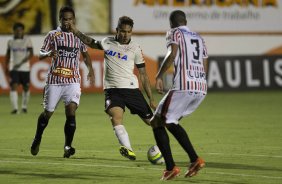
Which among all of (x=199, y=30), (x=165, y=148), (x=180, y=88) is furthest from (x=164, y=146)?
(x=199, y=30)

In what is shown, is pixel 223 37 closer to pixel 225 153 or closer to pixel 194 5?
pixel 194 5

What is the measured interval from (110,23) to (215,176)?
2192 cm

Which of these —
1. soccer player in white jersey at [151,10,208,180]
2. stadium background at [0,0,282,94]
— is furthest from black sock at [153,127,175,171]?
stadium background at [0,0,282,94]

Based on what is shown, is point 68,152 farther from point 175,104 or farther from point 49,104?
point 175,104

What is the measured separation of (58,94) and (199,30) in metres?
20.7

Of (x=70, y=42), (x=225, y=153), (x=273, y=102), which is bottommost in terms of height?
(x=273, y=102)

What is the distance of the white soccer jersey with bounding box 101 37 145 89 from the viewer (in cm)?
1368

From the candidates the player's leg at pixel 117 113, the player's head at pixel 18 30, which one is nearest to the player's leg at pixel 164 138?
the player's leg at pixel 117 113

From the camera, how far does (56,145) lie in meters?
15.6

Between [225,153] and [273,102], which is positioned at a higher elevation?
[225,153]

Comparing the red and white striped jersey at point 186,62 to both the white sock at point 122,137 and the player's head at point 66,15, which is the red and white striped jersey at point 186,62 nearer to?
the white sock at point 122,137

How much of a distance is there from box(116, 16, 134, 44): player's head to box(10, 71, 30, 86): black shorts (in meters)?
10.7

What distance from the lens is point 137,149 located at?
15.0 metres

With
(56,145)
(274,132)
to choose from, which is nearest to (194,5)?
(274,132)
